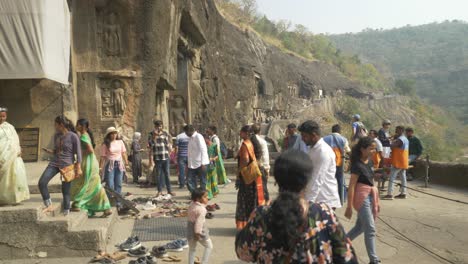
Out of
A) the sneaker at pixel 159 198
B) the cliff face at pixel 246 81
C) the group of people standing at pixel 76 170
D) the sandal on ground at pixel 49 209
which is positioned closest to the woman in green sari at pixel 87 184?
the group of people standing at pixel 76 170

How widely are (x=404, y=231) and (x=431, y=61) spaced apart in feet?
507

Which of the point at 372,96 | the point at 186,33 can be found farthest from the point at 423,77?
the point at 186,33

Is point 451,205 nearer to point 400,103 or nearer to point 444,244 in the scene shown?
point 444,244

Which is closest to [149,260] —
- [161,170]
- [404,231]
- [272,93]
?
[404,231]

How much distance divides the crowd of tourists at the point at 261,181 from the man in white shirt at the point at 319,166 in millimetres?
10

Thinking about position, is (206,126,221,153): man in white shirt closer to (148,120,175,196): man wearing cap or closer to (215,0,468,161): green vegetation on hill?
(148,120,175,196): man wearing cap

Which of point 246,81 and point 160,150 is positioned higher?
point 246,81

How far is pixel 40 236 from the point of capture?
562cm

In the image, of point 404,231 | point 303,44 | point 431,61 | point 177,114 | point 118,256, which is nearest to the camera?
point 118,256

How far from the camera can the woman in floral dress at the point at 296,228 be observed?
85.4 inches

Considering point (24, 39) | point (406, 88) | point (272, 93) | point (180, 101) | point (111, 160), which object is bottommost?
point (111, 160)

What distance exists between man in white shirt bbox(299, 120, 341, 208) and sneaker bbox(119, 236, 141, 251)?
2.67 m

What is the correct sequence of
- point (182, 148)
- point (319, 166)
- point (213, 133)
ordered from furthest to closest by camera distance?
point (213, 133) < point (182, 148) < point (319, 166)

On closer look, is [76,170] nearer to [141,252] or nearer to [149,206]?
[141,252]
